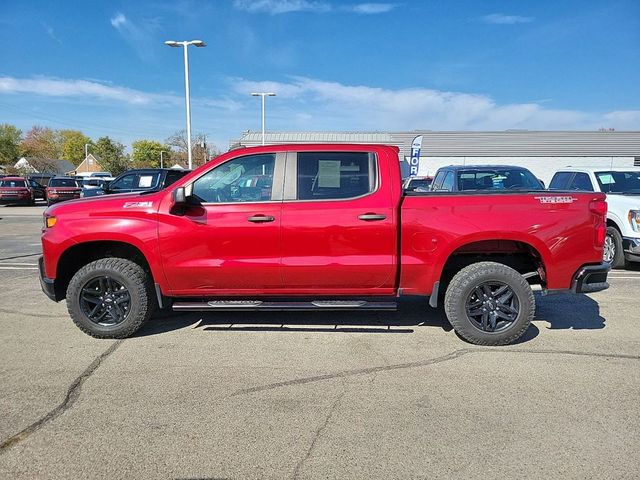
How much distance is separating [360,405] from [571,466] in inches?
53.6

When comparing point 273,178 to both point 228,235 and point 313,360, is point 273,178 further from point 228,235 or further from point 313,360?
point 313,360

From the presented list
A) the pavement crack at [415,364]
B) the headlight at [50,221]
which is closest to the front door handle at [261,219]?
the pavement crack at [415,364]

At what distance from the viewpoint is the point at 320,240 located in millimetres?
4398

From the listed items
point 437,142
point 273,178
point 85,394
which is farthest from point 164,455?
point 437,142

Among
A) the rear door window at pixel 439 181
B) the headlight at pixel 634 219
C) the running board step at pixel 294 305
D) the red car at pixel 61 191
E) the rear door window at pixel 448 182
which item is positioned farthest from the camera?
the red car at pixel 61 191

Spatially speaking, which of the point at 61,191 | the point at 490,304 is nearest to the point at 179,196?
the point at 490,304

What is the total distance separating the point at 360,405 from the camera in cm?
333

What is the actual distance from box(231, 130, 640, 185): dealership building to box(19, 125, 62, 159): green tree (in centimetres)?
6850

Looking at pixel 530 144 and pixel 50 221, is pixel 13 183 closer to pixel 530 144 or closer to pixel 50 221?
pixel 50 221

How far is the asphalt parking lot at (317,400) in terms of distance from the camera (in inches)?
106

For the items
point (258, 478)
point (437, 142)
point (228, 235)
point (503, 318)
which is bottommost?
point (258, 478)

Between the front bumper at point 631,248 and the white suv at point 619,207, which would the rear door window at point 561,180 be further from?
the front bumper at point 631,248

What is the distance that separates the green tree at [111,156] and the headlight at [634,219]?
81.3 metres

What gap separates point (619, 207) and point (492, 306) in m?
4.96
